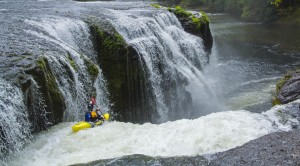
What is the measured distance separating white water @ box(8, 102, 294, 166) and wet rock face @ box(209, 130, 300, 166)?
458mm

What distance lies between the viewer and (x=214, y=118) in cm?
1161

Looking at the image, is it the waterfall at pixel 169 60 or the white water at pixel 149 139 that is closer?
the white water at pixel 149 139

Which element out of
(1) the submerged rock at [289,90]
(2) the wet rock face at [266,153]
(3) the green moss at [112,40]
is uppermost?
(3) the green moss at [112,40]

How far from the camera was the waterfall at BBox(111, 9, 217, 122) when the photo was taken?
18.3 m

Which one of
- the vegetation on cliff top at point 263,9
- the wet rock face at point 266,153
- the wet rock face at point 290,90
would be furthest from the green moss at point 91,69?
the vegetation on cliff top at point 263,9

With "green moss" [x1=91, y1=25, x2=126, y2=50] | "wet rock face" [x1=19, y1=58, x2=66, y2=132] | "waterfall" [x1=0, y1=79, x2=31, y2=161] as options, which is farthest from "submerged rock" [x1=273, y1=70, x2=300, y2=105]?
"waterfall" [x1=0, y1=79, x2=31, y2=161]

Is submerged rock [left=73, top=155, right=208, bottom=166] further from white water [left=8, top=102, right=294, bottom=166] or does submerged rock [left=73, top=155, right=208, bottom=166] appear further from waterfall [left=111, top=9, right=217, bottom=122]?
waterfall [left=111, top=9, right=217, bottom=122]

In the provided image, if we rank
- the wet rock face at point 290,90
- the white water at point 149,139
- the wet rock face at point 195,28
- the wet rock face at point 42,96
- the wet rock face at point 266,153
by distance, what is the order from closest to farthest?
the wet rock face at point 266,153, the white water at point 149,139, the wet rock face at point 42,96, the wet rock face at point 290,90, the wet rock face at point 195,28

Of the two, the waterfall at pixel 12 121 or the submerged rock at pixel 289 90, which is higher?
the waterfall at pixel 12 121

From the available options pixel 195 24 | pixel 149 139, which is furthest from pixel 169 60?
pixel 149 139

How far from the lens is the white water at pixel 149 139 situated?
→ 995cm

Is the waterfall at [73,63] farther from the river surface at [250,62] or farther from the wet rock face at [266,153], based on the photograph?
the river surface at [250,62]

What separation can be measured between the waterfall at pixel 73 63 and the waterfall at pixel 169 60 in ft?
7.79

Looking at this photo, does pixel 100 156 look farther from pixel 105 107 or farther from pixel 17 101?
pixel 105 107
